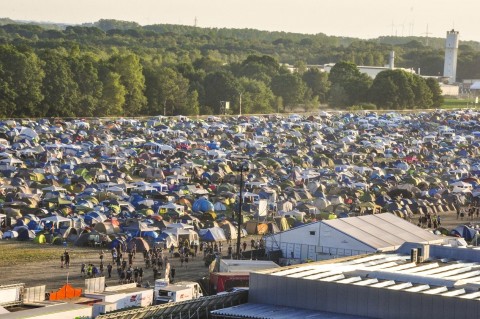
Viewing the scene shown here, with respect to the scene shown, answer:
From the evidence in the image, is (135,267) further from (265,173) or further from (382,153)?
(382,153)

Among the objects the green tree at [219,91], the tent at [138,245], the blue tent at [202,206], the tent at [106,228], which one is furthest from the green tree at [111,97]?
the tent at [138,245]

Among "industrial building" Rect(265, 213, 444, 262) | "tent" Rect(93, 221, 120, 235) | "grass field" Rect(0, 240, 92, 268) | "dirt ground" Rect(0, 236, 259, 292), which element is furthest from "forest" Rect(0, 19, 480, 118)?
"industrial building" Rect(265, 213, 444, 262)

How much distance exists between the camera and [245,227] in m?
29.0

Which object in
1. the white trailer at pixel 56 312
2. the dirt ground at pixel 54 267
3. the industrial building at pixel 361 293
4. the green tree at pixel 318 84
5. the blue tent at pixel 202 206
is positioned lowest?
the dirt ground at pixel 54 267

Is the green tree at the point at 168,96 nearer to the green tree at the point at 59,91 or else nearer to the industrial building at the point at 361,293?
the green tree at the point at 59,91

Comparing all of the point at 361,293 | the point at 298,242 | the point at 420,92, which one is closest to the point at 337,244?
the point at 298,242

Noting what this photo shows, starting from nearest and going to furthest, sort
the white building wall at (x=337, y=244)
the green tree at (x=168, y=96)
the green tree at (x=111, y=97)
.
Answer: the white building wall at (x=337, y=244), the green tree at (x=111, y=97), the green tree at (x=168, y=96)

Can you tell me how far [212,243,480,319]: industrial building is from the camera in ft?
43.8

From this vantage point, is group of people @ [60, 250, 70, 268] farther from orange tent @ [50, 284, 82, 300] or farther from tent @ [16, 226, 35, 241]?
orange tent @ [50, 284, 82, 300]

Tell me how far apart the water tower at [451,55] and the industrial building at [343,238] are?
3896 inches

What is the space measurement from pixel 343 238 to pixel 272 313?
762 cm

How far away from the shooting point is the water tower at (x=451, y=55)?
394 feet

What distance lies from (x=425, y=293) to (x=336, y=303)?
1.15 m

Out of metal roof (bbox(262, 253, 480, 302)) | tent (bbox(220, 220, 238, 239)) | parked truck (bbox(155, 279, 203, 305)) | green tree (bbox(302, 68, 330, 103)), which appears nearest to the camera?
metal roof (bbox(262, 253, 480, 302))
